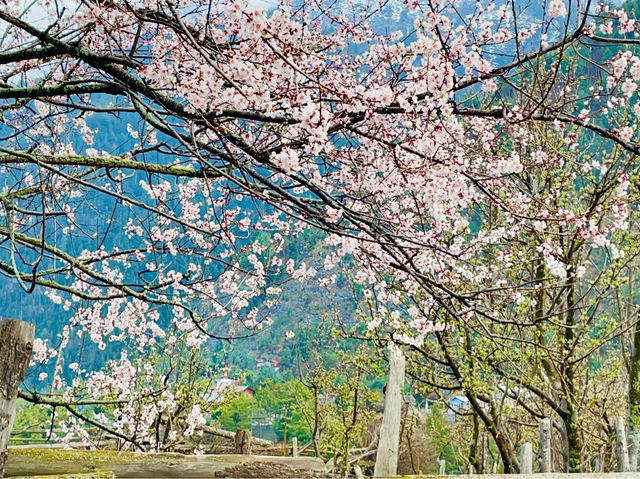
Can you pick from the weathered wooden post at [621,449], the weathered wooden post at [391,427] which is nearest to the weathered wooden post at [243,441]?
the weathered wooden post at [391,427]

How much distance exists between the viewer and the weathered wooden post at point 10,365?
1733mm

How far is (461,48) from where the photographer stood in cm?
277

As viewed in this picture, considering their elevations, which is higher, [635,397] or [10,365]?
[635,397]

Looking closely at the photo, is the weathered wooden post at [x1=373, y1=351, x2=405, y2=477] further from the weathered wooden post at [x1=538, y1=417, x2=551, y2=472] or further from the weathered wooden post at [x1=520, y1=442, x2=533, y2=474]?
the weathered wooden post at [x1=520, y1=442, x2=533, y2=474]

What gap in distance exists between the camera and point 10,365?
5.77 feet

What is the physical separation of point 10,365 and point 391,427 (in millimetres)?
2153

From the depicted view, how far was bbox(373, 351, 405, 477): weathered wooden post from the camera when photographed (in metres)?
3.19

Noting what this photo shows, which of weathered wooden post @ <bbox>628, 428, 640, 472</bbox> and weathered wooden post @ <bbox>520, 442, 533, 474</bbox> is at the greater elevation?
weathered wooden post @ <bbox>628, 428, 640, 472</bbox>

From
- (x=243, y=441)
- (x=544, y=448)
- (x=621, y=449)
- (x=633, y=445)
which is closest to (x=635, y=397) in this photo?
(x=633, y=445)

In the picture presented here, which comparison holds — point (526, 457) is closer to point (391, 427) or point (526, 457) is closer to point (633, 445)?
point (633, 445)

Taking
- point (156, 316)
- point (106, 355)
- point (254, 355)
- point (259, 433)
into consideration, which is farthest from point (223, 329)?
point (156, 316)

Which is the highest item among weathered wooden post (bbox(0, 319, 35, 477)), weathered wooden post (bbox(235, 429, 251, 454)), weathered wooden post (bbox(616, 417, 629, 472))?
weathered wooden post (bbox(0, 319, 35, 477))

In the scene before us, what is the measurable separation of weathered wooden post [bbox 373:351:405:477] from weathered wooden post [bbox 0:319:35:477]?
80.0 inches

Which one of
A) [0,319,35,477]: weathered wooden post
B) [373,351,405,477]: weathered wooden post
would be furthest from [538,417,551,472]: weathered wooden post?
[0,319,35,477]: weathered wooden post
